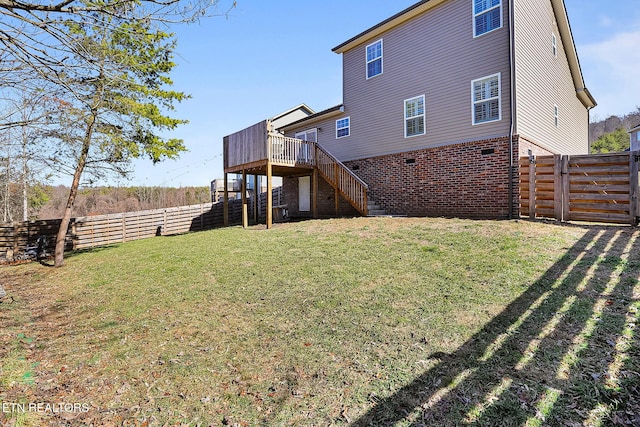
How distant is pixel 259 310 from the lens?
4426 millimetres

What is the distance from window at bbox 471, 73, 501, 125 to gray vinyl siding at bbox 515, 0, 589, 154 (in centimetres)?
55

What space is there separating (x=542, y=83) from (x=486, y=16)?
135 inches

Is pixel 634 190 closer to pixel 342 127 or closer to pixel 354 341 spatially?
pixel 354 341

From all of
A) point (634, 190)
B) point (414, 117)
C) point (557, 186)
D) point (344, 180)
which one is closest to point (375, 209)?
point (344, 180)

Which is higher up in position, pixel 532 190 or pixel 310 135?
pixel 310 135

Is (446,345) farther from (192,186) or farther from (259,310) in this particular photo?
(192,186)

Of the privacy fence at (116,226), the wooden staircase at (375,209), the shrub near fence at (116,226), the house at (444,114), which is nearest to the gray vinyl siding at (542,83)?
the house at (444,114)

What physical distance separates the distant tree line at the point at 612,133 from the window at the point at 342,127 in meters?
22.5

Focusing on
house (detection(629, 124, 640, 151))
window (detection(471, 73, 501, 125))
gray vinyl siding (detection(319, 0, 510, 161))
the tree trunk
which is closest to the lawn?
the tree trunk

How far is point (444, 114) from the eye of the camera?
1081 centimetres

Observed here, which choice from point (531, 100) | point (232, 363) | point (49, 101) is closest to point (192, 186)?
point (49, 101)

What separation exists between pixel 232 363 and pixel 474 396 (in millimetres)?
2270

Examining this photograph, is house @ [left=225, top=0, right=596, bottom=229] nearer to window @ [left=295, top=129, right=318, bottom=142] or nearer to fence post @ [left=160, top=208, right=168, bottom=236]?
window @ [left=295, top=129, right=318, bottom=142]

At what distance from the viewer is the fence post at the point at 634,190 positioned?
7051 mm
